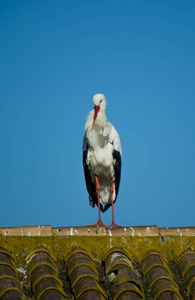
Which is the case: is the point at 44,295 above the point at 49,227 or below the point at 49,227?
below

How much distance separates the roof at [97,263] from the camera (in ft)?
17.2

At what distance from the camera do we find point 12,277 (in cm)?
516

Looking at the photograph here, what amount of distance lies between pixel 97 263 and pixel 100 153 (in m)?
3.97

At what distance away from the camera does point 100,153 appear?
9.95 metres

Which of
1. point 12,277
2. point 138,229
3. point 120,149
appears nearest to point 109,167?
point 120,149

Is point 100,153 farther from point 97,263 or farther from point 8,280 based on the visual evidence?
point 8,280

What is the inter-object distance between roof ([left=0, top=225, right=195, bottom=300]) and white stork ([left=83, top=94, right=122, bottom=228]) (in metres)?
3.07

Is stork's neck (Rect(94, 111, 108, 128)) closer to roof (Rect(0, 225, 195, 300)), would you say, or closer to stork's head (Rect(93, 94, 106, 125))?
stork's head (Rect(93, 94, 106, 125))

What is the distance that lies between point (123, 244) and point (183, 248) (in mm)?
773

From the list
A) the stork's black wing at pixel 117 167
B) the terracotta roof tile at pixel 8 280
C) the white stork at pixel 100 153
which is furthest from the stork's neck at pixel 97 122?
the terracotta roof tile at pixel 8 280

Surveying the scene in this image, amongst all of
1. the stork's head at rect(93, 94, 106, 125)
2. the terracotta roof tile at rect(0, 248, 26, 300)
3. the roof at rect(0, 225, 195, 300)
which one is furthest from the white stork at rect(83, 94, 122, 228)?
the terracotta roof tile at rect(0, 248, 26, 300)

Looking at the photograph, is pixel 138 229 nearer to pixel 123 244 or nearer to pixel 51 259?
pixel 123 244

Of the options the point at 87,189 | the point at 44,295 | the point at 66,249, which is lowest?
the point at 44,295

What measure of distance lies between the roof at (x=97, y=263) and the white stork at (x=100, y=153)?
→ 307 cm
